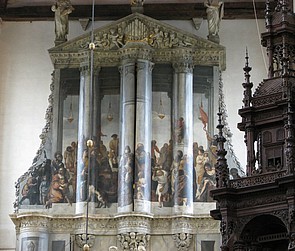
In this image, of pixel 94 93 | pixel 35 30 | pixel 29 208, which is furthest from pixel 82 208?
pixel 35 30

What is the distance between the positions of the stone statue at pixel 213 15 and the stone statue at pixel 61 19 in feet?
13.5

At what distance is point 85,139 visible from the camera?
30531 millimetres

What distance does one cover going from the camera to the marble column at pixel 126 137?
29781 millimetres

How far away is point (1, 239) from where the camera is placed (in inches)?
1238

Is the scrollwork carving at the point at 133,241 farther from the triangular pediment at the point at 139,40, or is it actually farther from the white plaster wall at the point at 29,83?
the triangular pediment at the point at 139,40

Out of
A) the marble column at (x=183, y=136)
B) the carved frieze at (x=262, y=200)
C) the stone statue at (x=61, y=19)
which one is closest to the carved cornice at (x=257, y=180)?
the carved frieze at (x=262, y=200)

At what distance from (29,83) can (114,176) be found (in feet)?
15.4

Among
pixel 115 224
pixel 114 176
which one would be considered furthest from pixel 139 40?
pixel 115 224

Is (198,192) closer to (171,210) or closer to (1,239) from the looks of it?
(171,210)

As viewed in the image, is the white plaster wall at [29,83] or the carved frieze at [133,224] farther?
the white plaster wall at [29,83]

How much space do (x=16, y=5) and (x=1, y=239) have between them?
7693mm

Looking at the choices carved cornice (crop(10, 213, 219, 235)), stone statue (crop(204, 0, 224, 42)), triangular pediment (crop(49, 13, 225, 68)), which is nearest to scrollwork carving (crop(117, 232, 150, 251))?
carved cornice (crop(10, 213, 219, 235))

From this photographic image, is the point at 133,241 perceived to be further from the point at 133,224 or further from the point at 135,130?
the point at 135,130

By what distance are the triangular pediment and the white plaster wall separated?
5.43ft
